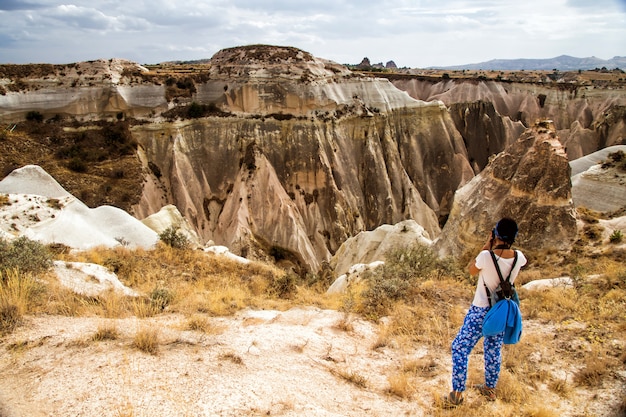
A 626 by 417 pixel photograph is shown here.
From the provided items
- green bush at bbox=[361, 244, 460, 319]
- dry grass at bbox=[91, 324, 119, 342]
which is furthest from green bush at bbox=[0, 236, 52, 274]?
green bush at bbox=[361, 244, 460, 319]

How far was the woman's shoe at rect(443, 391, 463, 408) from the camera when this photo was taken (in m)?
4.53

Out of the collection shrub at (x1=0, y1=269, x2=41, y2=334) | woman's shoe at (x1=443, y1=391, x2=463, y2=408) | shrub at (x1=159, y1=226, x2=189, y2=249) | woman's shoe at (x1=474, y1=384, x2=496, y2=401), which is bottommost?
shrub at (x1=159, y1=226, x2=189, y2=249)

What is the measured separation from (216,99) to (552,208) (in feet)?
77.2

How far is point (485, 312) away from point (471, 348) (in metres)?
0.44

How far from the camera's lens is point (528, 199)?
1318cm

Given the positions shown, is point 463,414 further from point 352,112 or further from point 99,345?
point 352,112

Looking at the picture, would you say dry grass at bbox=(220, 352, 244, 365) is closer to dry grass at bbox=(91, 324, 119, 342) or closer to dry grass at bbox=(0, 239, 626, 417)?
dry grass at bbox=(0, 239, 626, 417)

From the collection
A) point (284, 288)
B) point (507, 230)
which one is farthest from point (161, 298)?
point (507, 230)

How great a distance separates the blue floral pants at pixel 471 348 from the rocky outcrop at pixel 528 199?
9.32 metres

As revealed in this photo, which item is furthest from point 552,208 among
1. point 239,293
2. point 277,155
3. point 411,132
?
point 411,132

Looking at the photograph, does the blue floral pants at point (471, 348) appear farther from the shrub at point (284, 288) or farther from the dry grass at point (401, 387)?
the shrub at point (284, 288)

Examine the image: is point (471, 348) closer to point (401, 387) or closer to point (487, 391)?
point (487, 391)

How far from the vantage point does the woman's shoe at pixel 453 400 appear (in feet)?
14.9

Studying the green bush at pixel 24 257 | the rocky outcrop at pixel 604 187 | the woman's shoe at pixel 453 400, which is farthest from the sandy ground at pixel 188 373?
the rocky outcrop at pixel 604 187
